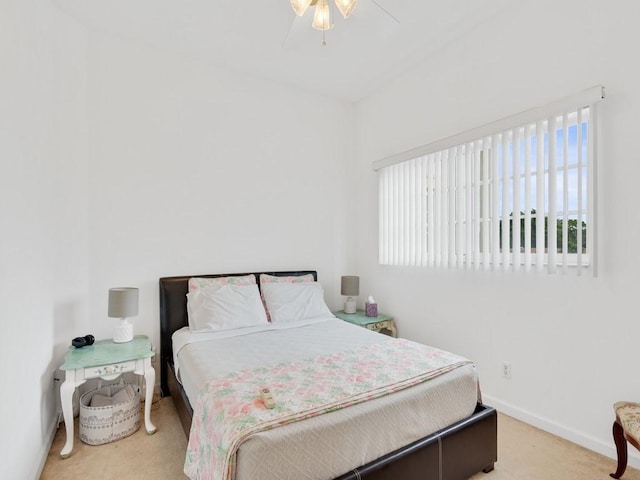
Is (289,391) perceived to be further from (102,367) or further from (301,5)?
(301,5)

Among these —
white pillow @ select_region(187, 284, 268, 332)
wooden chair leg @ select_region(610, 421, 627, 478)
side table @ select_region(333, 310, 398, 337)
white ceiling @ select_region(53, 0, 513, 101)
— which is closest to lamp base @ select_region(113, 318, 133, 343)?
white pillow @ select_region(187, 284, 268, 332)

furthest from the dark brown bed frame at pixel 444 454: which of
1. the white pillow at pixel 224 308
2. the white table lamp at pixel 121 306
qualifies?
the white table lamp at pixel 121 306

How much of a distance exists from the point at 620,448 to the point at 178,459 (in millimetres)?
2418

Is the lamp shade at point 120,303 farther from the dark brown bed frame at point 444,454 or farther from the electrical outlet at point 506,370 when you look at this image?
the electrical outlet at point 506,370

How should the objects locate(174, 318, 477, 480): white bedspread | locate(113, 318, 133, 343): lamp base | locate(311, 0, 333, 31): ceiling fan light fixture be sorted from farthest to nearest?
locate(113, 318, 133, 343): lamp base → locate(311, 0, 333, 31): ceiling fan light fixture → locate(174, 318, 477, 480): white bedspread

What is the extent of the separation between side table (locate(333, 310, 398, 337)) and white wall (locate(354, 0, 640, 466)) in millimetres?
194

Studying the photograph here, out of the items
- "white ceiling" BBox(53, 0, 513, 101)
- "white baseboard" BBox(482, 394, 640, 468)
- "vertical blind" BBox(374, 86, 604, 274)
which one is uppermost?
"white ceiling" BBox(53, 0, 513, 101)

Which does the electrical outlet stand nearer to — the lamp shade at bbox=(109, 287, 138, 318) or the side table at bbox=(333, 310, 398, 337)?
the side table at bbox=(333, 310, 398, 337)

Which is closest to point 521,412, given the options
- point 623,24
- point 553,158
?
point 553,158

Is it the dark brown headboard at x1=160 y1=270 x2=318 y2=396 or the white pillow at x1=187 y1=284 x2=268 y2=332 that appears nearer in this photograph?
the white pillow at x1=187 y1=284 x2=268 y2=332

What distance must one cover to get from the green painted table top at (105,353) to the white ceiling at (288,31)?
2.35m

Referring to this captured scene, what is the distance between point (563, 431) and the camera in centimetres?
215

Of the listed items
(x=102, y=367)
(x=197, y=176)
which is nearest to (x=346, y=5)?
(x=197, y=176)

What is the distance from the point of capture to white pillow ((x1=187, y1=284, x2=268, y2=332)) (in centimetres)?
261
